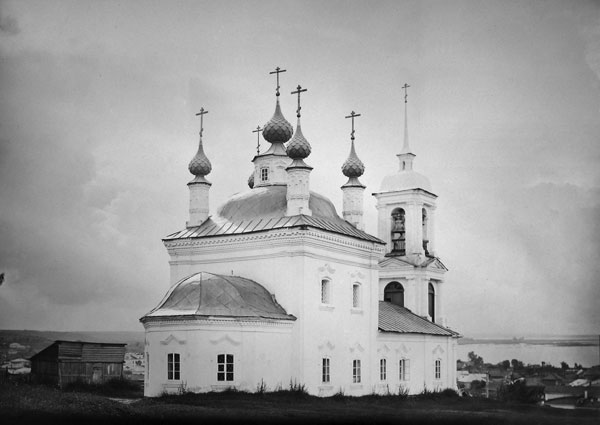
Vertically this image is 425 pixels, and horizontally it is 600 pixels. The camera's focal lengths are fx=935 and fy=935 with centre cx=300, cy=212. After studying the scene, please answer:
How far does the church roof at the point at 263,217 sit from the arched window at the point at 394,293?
6.20 metres

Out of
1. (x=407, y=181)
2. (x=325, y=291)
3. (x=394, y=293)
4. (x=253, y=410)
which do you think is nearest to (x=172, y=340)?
(x=253, y=410)

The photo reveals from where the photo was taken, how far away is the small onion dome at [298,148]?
24359 mm

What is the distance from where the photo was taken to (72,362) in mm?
21969

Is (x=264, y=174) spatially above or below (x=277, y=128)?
below

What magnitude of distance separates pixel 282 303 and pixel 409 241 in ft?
30.0

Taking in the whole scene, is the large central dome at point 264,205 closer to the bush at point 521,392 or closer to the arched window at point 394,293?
the bush at point 521,392

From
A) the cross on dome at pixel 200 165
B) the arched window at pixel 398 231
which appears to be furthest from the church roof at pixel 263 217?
the arched window at pixel 398 231

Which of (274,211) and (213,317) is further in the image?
(274,211)

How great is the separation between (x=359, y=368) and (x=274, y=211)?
4.97m

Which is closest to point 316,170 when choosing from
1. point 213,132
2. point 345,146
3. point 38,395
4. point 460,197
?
point 345,146

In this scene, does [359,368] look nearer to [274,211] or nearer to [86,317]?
[274,211]

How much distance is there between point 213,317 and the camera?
2138 cm

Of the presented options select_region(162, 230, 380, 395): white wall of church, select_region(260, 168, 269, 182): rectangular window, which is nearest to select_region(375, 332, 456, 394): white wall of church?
select_region(162, 230, 380, 395): white wall of church

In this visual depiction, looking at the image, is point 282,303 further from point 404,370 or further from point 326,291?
point 404,370
